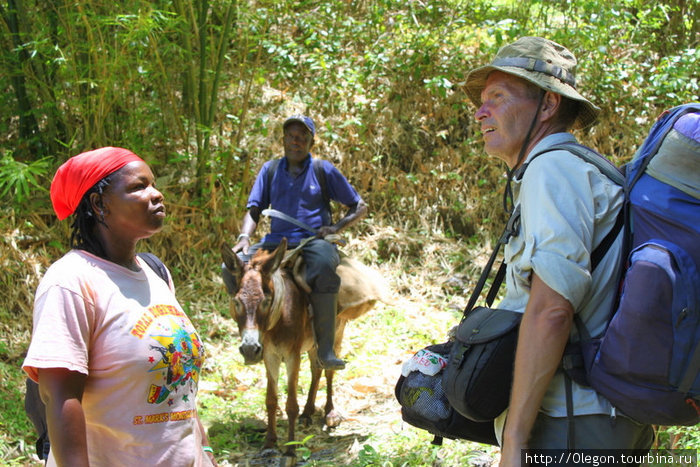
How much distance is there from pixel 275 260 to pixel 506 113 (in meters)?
3.23

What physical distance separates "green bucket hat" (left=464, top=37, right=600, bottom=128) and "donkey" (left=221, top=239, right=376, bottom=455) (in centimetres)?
315

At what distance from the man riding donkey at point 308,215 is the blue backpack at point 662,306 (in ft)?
12.6

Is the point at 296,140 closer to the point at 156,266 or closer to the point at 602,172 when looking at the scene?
the point at 156,266

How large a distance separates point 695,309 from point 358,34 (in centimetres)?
1064

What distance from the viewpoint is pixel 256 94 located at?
33.9 ft

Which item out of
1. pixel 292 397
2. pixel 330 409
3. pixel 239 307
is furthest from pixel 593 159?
pixel 330 409

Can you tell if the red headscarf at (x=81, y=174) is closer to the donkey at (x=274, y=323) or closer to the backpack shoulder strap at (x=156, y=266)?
the backpack shoulder strap at (x=156, y=266)

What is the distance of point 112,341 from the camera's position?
213 centimetres

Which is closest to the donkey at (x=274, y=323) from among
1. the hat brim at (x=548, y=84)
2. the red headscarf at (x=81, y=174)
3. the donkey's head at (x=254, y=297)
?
the donkey's head at (x=254, y=297)

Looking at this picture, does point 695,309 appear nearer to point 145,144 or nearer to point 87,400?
point 87,400

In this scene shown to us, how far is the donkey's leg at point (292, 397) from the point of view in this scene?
17.9ft

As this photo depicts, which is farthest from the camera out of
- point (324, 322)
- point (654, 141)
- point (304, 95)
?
point (304, 95)

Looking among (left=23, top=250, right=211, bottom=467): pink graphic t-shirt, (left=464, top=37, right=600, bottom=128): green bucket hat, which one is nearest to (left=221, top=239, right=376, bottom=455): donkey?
(left=23, top=250, right=211, bottom=467): pink graphic t-shirt

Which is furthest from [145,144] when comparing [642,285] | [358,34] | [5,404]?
[642,285]
